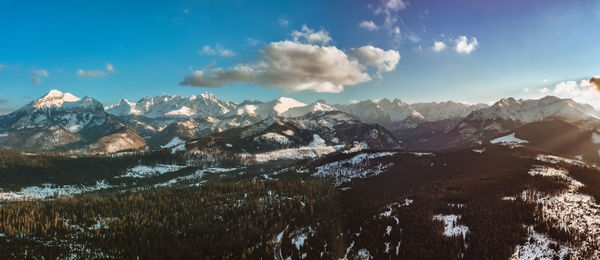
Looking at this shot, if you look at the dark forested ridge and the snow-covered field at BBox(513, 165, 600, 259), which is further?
the dark forested ridge

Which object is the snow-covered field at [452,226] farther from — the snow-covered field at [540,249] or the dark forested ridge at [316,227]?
the snow-covered field at [540,249]

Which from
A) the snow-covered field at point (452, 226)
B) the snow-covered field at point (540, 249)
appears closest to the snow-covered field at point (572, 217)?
the snow-covered field at point (540, 249)

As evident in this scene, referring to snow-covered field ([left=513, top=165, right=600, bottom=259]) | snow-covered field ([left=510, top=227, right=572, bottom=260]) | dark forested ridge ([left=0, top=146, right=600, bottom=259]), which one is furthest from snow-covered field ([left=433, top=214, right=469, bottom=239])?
snow-covered field ([left=513, top=165, right=600, bottom=259])


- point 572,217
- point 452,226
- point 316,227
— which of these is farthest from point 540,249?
point 316,227

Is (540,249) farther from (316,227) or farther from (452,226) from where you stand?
(316,227)

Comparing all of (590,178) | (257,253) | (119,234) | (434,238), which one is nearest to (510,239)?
(434,238)

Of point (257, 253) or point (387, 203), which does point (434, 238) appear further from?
point (257, 253)

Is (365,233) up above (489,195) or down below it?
below

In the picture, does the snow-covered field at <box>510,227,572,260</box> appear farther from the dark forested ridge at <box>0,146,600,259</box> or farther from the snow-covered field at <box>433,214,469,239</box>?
the snow-covered field at <box>433,214,469,239</box>

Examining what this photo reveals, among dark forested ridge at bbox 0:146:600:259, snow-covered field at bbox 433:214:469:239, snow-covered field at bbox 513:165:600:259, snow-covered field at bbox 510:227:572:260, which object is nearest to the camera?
snow-covered field at bbox 510:227:572:260

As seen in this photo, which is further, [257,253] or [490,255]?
[257,253]

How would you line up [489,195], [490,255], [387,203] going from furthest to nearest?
[387,203], [489,195], [490,255]
